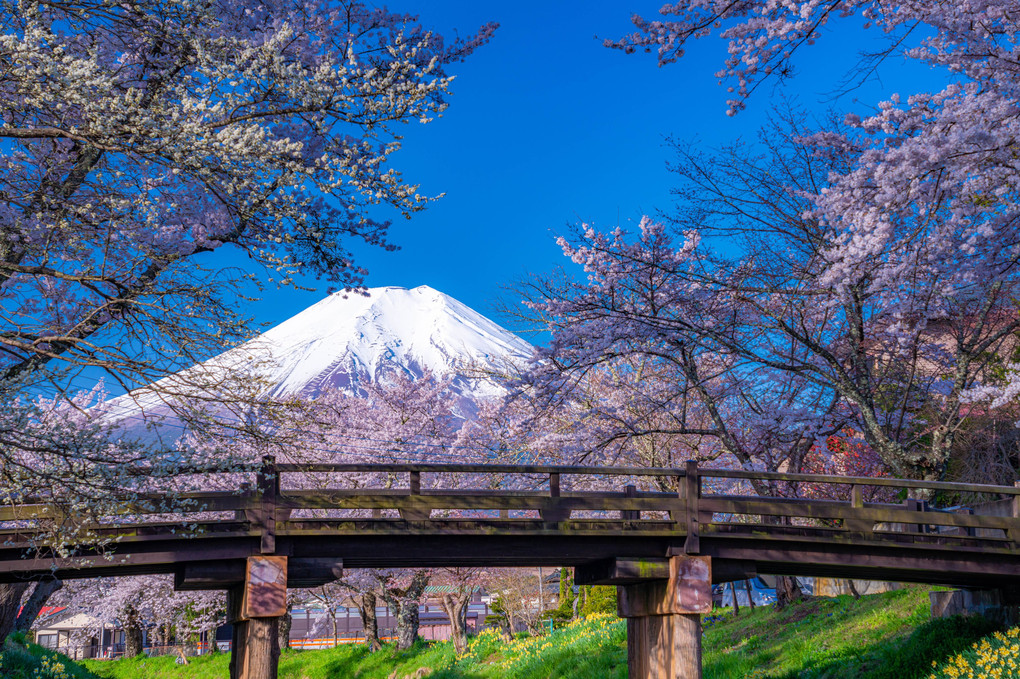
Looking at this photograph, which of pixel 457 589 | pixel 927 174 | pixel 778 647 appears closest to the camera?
pixel 927 174

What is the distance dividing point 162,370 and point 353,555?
4.91m

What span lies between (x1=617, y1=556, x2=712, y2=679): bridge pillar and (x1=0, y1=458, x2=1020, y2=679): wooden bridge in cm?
2

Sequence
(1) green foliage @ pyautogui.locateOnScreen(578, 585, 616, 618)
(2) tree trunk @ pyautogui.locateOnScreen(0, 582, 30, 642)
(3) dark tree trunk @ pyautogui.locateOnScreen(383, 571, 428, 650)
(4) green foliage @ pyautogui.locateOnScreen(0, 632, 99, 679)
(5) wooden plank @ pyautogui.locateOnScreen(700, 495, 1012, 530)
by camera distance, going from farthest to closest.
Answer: (3) dark tree trunk @ pyautogui.locateOnScreen(383, 571, 428, 650), (1) green foliage @ pyautogui.locateOnScreen(578, 585, 616, 618), (4) green foliage @ pyautogui.locateOnScreen(0, 632, 99, 679), (2) tree trunk @ pyautogui.locateOnScreen(0, 582, 30, 642), (5) wooden plank @ pyautogui.locateOnScreen(700, 495, 1012, 530)

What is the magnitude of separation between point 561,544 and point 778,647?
22.9 ft

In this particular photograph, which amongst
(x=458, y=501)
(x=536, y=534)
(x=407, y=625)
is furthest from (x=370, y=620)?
(x=458, y=501)

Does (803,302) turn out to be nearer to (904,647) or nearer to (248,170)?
(904,647)

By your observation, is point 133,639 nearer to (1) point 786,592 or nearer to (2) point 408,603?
(2) point 408,603

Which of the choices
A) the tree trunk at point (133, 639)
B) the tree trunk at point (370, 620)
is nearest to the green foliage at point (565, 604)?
the tree trunk at point (370, 620)

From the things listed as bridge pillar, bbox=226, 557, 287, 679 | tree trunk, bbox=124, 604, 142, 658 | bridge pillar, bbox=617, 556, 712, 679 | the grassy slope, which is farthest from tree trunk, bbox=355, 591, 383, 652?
bridge pillar, bbox=226, 557, 287, 679

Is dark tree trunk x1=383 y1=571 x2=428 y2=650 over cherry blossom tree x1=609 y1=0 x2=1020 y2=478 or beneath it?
beneath

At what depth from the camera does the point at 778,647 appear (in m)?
15.6

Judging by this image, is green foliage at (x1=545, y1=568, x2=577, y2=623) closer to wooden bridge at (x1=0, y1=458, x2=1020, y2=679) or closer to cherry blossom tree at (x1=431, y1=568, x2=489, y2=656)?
cherry blossom tree at (x1=431, y1=568, x2=489, y2=656)

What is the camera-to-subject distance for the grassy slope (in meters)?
12.5

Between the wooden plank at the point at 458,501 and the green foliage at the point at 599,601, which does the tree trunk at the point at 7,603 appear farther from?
the green foliage at the point at 599,601
